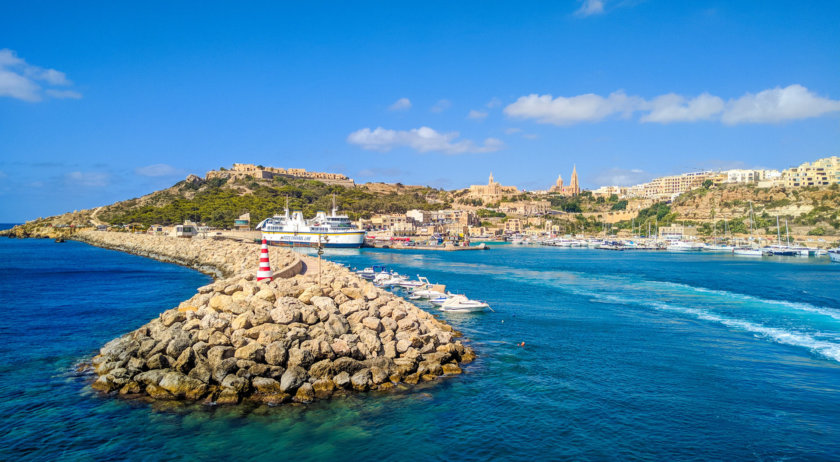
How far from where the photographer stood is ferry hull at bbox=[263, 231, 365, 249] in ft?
219

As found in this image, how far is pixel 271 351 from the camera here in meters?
10.8

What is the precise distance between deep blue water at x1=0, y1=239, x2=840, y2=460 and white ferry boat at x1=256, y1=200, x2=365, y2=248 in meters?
44.9

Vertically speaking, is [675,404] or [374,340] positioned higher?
[374,340]

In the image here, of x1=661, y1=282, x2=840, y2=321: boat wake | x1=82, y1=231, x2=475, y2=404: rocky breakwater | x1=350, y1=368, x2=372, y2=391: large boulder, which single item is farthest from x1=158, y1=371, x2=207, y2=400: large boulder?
x1=661, y1=282, x2=840, y2=321: boat wake

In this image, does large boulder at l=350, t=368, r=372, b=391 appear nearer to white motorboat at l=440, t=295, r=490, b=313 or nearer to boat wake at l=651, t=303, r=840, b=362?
white motorboat at l=440, t=295, r=490, b=313

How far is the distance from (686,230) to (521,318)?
92.0m

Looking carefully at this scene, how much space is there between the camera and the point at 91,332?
51.1ft

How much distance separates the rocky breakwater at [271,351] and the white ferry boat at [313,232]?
5269 centimetres

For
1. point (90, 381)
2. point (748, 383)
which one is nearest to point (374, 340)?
point (90, 381)

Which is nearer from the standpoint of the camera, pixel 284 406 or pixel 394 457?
pixel 394 457

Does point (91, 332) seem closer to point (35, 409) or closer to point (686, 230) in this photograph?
point (35, 409)

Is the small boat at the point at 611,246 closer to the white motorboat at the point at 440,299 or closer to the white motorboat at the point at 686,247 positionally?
the white motorboat at the point at 686,247

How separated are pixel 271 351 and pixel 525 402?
552 centimetres

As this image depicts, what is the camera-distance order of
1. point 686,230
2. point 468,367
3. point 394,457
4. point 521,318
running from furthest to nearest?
1. point 686,230
2. point 521,318
3. point 468,367
4. point 394,457
